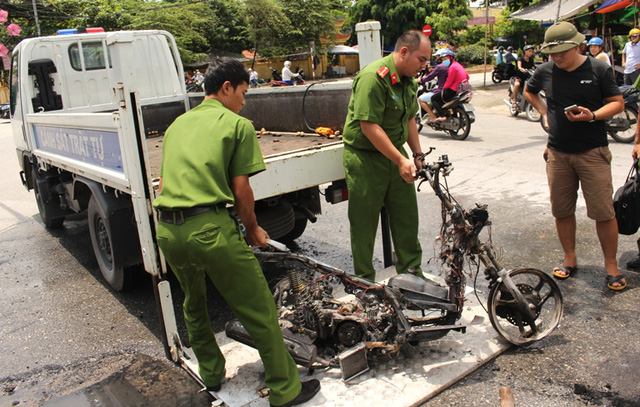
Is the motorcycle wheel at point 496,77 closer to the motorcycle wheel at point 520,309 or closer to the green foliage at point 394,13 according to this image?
the motorcycle wheel at point 520,309

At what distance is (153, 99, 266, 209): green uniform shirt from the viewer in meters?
2.58

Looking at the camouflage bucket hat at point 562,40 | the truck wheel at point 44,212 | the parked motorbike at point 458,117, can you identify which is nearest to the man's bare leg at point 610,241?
the camouflage bucket hat at point 562,40

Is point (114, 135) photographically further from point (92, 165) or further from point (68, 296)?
point (68, 296)

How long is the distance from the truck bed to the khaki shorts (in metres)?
1.70

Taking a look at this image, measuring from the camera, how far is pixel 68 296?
190 inches

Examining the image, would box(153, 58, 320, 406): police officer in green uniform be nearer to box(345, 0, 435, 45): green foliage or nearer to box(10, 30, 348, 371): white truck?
box(10, 30, 348, 371): white truck

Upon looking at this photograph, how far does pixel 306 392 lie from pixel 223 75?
1.73 metres

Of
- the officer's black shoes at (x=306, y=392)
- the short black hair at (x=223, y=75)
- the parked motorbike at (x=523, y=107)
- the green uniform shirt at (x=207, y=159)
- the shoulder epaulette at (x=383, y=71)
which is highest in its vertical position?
the short black hair at (x=223, y=75)

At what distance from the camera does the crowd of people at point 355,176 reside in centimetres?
261

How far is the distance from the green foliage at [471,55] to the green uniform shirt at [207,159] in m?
32.9

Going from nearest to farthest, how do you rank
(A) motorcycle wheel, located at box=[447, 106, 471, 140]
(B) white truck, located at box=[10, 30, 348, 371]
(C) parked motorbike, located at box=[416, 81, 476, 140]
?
(B) white truck, located at box=[10, 30, 348, 371] < (C) parked motorbike, located at box=[416, 81, 476, 140] < (A) motorcycle wheel, located at box=[447, 106, 471, 140]

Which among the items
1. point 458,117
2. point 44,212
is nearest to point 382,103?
point 44,212

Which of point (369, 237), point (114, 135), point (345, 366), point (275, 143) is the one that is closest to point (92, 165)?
point (114, 135)

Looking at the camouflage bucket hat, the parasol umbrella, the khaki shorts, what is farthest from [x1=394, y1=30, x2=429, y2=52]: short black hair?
the parasol umbrella
